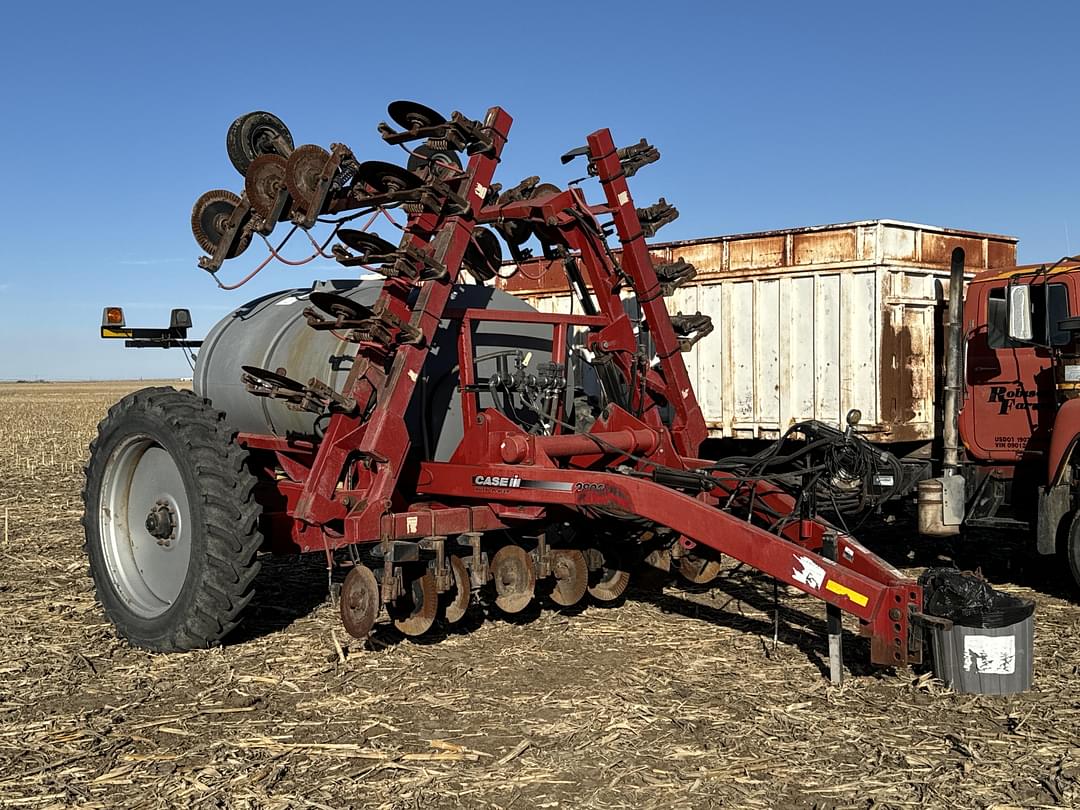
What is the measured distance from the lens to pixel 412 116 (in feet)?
21.7

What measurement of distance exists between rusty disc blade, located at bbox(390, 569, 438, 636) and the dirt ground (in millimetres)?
189

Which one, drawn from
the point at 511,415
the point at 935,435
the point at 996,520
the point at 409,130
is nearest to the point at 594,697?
the point at 511,415

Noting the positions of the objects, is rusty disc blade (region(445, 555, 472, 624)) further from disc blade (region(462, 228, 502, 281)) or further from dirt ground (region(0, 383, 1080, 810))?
disc blade (region(462, 228, 502, 281))

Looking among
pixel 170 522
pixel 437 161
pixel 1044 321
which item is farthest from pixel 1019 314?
pixel 170 522

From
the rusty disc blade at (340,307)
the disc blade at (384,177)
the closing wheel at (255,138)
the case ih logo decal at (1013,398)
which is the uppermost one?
the closing wheel at (255,138)

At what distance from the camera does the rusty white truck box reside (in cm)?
942

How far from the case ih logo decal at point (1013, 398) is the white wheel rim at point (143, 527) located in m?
6.36

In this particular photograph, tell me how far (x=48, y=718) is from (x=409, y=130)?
12.8ft

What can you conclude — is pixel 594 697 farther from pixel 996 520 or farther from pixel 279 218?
pixel 996 520

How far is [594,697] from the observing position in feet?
18.7

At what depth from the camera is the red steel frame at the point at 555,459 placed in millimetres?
5598

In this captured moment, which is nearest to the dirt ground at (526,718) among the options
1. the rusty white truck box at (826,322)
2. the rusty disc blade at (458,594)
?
the rusty disc blade at (458,594)

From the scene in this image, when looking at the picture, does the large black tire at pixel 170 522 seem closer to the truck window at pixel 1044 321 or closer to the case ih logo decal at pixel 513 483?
the case ih logo decal at pixel 513 483

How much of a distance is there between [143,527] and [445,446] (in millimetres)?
2138
